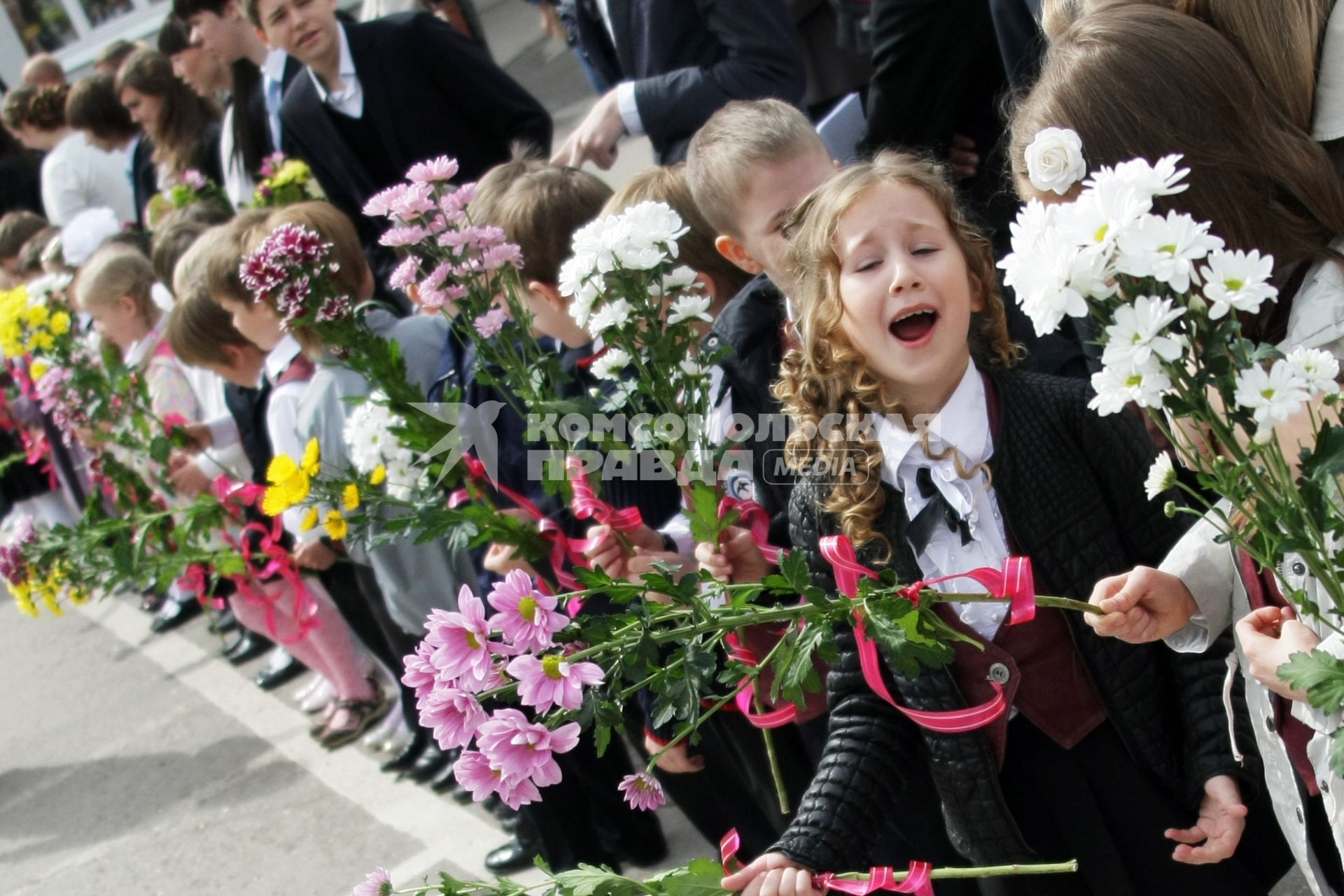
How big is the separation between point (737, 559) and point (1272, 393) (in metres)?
1.25

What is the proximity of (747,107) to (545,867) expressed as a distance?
1.60 metres

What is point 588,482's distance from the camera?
2.49 meters

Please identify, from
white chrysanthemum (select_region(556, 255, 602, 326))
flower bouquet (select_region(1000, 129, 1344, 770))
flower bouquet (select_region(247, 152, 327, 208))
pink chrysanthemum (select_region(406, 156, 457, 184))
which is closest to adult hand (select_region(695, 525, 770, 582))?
white chrysanthemum (select_region(556, 255, 602, 326))

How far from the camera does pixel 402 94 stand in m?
4.42

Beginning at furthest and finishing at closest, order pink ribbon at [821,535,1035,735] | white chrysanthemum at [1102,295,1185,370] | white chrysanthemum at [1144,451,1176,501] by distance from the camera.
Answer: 1. pink ribbon at [821,535,1035,735]
2. white chrysanthemum at [1144,451,1176,501]
3. white chrysanthemum at [1102,295,1185,370]

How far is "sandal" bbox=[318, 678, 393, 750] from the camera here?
494cm

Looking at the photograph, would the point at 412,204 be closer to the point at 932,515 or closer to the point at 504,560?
the point at 504,560

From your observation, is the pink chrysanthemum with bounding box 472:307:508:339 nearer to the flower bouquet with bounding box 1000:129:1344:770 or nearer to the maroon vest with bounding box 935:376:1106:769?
the maroon vest with bounding box 935:376:1106:769

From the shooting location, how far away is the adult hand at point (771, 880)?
5.85 feet

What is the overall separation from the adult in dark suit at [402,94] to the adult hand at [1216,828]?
2.98 metres

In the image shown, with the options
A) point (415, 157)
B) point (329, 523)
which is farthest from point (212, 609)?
point (329, 523)

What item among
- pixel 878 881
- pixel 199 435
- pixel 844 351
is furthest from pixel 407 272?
pixel 199 435

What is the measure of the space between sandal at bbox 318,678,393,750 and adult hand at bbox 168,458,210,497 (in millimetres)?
1006

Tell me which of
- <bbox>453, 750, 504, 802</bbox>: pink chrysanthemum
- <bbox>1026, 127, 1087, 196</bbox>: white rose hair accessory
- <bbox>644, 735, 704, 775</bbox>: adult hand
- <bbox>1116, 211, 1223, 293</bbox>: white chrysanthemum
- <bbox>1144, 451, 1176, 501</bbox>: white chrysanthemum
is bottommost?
<bbox>644, 735, 704, 775</bbox>: adult hand
